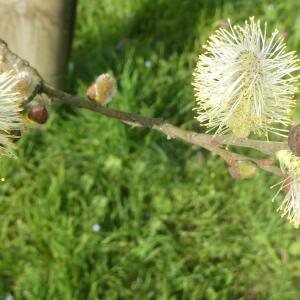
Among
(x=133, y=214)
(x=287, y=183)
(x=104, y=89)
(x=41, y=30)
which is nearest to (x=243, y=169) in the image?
(x=287, y=183)

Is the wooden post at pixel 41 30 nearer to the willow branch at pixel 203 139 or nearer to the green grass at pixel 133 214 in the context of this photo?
the green grass at pixel 133 214

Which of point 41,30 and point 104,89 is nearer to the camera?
point 104,89

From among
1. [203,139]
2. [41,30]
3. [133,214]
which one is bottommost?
[133,214]

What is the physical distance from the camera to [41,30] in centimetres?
245

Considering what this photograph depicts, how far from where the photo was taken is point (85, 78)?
2969 mm

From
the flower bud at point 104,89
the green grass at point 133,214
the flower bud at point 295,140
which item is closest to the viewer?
the flower bud at point 295,140

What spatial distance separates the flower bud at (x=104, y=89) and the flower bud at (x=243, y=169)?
0.35m

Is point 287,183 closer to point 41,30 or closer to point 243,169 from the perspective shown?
point 243,169

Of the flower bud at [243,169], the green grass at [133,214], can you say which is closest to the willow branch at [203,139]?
the flower bud at [243,169]

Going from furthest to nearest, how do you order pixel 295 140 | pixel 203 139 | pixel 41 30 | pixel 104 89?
1. pixel 41 30
2. pixel 104 89
3. pixel 203 139
4. pixel 295 140

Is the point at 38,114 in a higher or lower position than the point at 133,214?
higher

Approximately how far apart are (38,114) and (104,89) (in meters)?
0.20

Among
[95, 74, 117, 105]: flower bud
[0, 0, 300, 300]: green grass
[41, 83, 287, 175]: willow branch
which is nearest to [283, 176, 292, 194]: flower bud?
[41, 83, 287, 175]: willow branch

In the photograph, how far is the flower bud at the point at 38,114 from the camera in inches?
53.3
